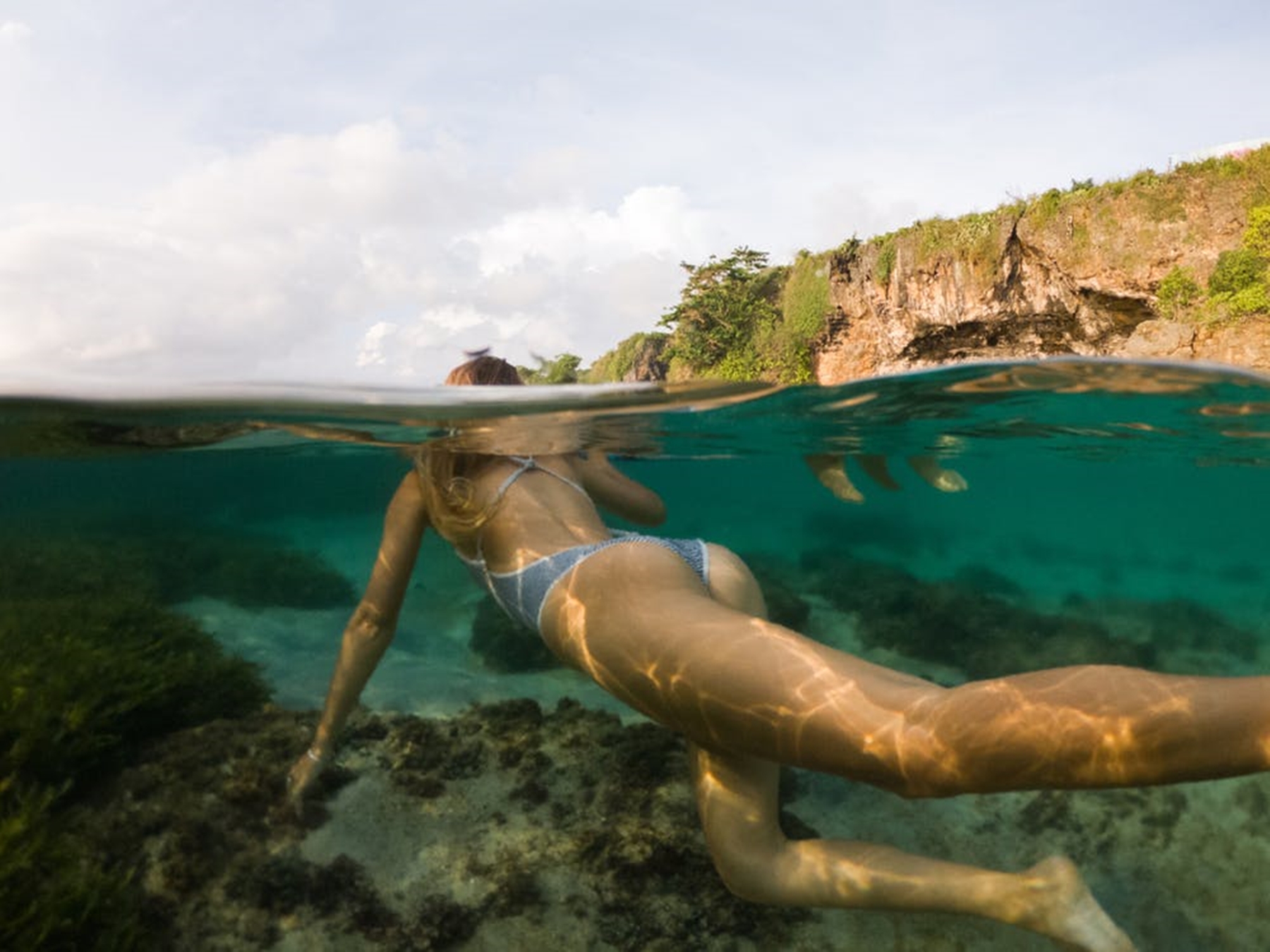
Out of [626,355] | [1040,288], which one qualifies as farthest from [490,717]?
[626,355]

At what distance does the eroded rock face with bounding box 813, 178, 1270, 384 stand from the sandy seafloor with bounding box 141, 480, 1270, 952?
1530cm

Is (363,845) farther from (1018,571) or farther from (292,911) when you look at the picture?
(1018,571)

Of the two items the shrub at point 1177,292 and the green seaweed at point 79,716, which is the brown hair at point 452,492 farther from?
the shrub at point 1177,292

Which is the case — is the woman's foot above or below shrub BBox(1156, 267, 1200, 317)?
below

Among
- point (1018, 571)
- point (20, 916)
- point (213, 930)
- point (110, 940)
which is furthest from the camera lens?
point (1018, 571)

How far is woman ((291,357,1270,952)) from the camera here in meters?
2.49

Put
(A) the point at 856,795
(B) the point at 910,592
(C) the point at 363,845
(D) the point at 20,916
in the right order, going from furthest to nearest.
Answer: (B) the point at 910,592, (A) the point at 856,795, (C) the point at 363,845, (D) the point at 20,916

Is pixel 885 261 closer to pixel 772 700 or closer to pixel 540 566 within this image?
pixel 540 566

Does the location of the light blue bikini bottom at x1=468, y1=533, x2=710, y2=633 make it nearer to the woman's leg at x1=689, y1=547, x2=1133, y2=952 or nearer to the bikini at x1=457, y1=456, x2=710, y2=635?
the bikini at x1=457, y1=456, x2=710, y2=635

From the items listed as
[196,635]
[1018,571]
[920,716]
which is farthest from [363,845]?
[1018,571]

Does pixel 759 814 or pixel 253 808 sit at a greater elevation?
pixel 759 814

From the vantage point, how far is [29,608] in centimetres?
991

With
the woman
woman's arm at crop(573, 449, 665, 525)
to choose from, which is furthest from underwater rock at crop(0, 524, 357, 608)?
woman's arm at crop(573, 449, 665, 525)

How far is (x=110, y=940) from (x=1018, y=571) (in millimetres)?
28676
